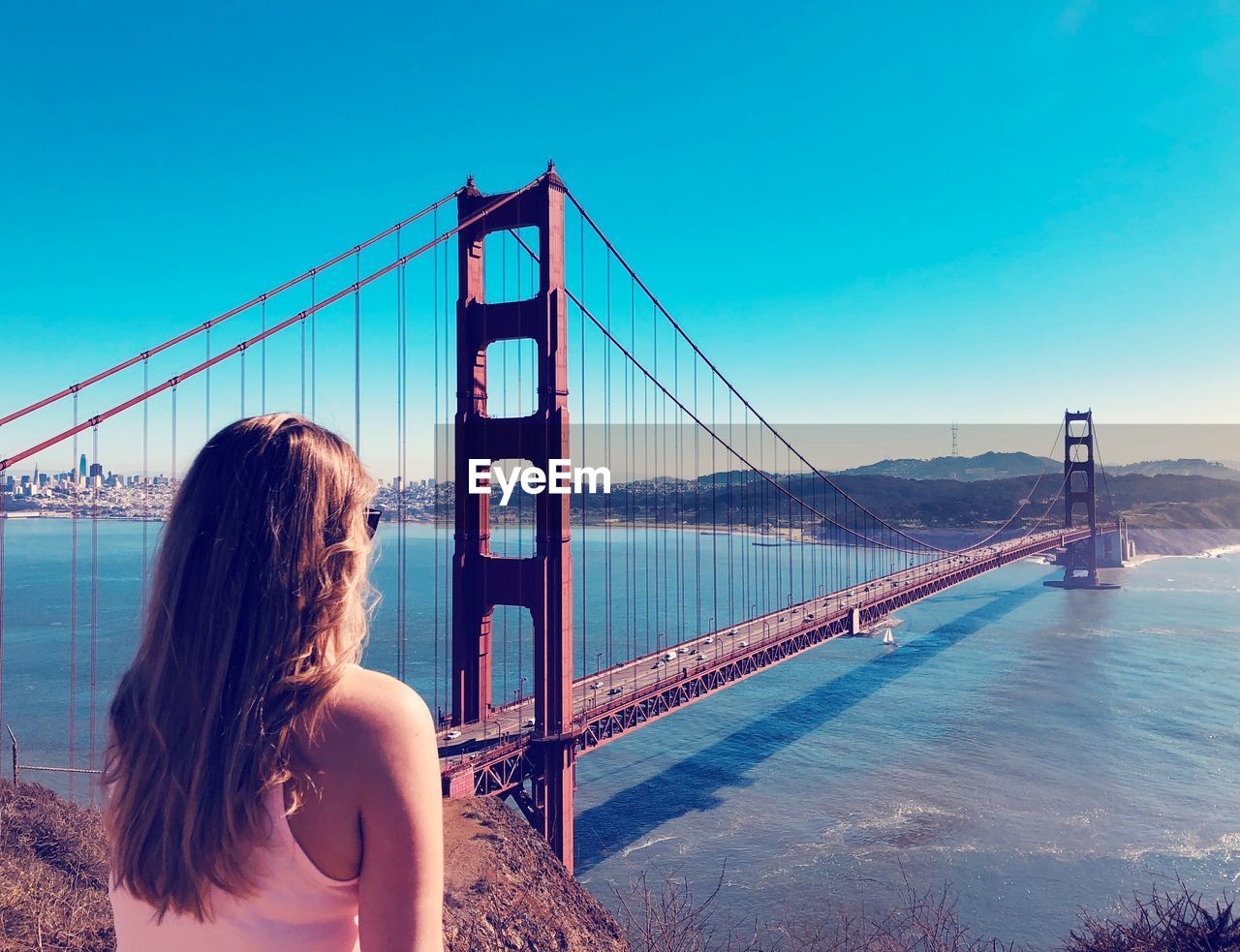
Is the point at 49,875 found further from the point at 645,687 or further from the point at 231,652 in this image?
the point at 645,687

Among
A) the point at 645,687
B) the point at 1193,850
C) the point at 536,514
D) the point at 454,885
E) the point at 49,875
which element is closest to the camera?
the point at 49,875

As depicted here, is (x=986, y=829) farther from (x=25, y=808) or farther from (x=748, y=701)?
(x=25, y=808)

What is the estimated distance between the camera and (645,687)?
54.6 ft

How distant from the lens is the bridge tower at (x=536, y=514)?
13.2 m

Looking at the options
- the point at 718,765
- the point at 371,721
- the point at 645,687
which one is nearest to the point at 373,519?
the point at 371,721

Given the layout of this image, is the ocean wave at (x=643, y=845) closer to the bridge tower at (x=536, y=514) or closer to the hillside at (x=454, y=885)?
the bridge tower at (x=536, y=514)

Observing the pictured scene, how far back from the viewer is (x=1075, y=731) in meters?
25.9

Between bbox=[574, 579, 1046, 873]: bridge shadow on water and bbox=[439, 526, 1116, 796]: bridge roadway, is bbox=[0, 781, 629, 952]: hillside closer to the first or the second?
bbox=[439, 526, 1116, 796]: bridge roadway

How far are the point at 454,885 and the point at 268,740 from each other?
1015 centimetres

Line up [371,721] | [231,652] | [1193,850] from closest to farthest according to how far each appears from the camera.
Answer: [371,721]
[231,652]
[1193,850]

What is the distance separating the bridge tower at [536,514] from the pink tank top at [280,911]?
11.9 m

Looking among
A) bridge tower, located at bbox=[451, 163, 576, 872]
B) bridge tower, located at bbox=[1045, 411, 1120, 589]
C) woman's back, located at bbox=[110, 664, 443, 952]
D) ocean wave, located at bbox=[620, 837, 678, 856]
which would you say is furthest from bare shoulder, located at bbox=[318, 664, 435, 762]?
bridge tower, located at bbox=[1045, 411, 1120, 589]

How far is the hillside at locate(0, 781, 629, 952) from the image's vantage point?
6719 millimetres

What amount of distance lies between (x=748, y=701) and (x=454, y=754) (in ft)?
65.3
